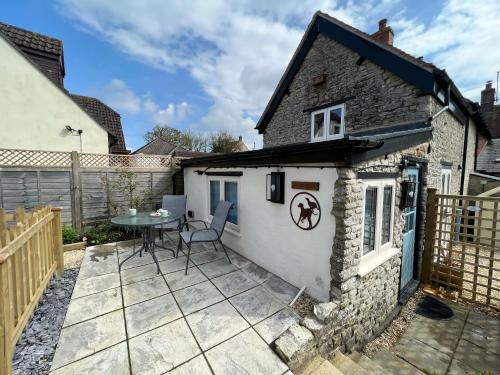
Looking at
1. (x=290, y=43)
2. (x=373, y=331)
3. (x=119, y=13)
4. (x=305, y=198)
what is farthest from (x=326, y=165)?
(x=290, y=43)

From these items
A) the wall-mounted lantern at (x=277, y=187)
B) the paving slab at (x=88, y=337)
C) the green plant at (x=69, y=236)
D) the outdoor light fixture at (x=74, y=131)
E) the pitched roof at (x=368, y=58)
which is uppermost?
the pitched roof at (x=368, y=58)

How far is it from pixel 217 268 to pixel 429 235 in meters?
4.91

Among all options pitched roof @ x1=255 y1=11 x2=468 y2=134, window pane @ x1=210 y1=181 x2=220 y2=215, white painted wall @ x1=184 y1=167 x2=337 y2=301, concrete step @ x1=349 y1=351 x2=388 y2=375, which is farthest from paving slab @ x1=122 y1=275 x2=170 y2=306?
pitched roof @ x1=255 y1=11 x2=468 y2=134

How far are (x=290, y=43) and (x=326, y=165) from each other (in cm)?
693

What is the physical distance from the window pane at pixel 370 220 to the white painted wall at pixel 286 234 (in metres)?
0.95

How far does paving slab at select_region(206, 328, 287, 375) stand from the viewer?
6.59ft

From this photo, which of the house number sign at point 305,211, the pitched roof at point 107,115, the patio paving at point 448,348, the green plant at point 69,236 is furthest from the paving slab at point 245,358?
the pitched roof at point 107,115

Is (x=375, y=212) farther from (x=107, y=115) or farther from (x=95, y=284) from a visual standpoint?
(x=107, y=115)

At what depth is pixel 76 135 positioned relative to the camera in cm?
921

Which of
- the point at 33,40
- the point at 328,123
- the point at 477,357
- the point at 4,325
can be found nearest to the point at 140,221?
the point at 4,325

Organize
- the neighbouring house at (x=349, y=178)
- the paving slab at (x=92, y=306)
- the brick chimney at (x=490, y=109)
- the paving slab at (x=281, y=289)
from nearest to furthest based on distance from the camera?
the paving slab at (x=92, y=306), the neighbouring house at (x=349, y=178), the paving slab at (x=281, y=289), the brick chimney at (x=490, y=109)

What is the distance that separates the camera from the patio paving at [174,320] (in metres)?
2.05

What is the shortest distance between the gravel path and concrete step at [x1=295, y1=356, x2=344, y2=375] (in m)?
2.53

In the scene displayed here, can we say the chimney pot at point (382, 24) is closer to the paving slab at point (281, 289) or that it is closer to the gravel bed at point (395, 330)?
the gravel bed at point (395, 330)
